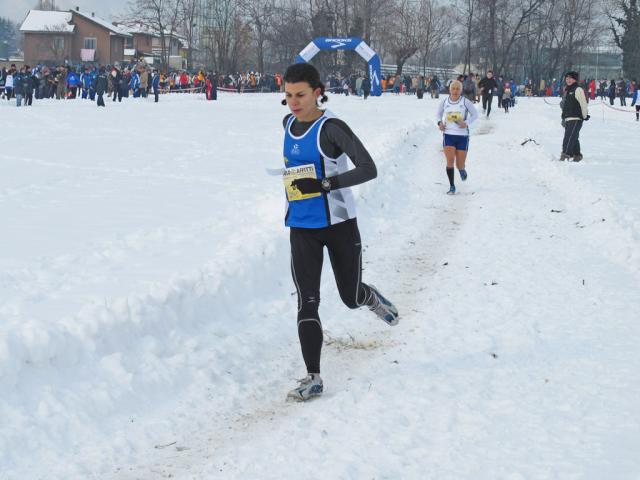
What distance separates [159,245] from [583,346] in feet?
14.8

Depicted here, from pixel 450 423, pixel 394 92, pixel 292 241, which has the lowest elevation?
pixel 450 423

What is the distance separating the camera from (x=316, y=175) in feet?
16.1

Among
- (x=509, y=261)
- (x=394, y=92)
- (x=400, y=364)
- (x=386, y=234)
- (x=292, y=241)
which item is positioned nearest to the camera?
(x=292, y=241)

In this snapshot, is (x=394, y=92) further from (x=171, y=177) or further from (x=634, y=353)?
Answer: (x=634, y=353)

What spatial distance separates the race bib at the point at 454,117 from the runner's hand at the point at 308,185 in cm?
838

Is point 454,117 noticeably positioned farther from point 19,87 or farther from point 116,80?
point 116,80

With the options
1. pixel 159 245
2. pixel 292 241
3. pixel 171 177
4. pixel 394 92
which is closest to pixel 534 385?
pixel 292 241

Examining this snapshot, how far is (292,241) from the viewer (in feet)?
16.7

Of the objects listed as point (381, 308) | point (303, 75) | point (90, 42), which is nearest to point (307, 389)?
point (381, 308)

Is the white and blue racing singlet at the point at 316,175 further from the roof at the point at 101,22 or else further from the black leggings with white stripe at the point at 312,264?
the roof at the point at 101,22

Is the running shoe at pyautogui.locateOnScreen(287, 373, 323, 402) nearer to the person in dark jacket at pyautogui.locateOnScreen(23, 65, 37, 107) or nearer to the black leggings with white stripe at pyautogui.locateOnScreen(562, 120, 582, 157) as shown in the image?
the black leggings with white stripe at pyautogui.locateOnScreen(562, 120, 582, 157)

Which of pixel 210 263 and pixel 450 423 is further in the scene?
pixel 210 263

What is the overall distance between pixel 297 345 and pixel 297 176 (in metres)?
1.58

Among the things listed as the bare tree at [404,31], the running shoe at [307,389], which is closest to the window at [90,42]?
the bare tree at [404,31]
